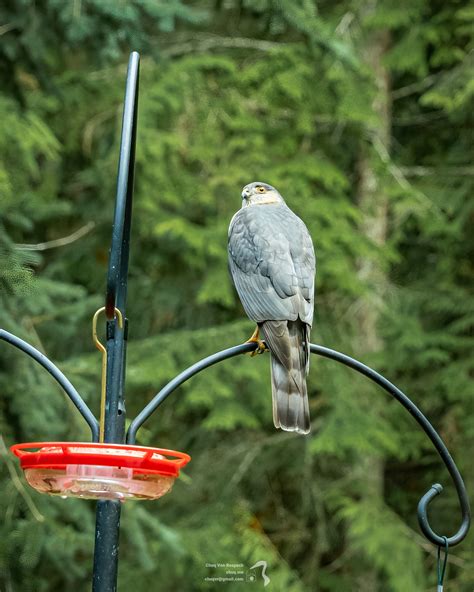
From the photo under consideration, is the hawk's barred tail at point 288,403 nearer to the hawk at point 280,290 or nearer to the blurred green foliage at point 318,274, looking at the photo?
the hawk at point 280,290

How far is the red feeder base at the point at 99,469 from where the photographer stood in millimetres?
1844

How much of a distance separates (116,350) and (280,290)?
3.73ft

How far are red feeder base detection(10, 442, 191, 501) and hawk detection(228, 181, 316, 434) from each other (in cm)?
69

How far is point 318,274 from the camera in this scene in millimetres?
7117

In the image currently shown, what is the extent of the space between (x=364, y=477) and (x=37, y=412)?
12.4 ft

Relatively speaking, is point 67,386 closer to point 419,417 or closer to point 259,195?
point 419,417

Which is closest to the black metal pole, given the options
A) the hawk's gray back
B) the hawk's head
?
the hawk's gray back

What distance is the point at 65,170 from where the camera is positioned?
830cm

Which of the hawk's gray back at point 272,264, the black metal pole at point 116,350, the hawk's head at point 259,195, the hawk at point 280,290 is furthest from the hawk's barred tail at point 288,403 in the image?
the hawk's head at point 259,195

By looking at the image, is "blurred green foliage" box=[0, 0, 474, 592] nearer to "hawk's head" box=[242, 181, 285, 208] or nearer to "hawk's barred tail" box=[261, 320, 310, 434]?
"hawk's head" box=[242, 181, 285, 208]

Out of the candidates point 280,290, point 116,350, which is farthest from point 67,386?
point 280,290

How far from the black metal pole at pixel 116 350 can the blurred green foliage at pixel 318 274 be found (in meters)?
3.50

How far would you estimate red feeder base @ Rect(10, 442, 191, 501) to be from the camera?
184cm

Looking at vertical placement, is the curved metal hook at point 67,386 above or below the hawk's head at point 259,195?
below
